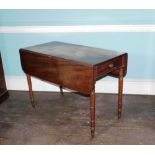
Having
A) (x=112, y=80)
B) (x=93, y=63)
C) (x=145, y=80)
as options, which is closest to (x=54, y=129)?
(x=93, y=63)

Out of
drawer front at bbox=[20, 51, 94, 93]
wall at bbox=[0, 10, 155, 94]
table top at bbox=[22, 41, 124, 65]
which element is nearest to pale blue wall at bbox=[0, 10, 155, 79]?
wall at bbox=[0, 10, 155, 94]

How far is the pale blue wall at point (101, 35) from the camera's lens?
245cm

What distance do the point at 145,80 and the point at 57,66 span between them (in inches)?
49.3

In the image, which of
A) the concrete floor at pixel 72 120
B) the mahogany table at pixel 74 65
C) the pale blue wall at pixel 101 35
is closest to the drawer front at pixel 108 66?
the mahogany table at pixel 74 65

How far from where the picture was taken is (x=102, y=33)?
2.54 metres

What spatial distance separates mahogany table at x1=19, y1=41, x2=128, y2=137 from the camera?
1.70 m

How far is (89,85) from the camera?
1.70 meters

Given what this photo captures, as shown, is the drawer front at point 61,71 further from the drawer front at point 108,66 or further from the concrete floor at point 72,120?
the concrete floor at point 72,120

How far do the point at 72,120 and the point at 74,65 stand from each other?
0.72 meters

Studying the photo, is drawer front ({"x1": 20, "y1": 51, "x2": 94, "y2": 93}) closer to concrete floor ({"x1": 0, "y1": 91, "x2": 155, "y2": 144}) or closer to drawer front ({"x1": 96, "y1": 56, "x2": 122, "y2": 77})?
drawer front ({"x1": 96, "y1": 56, "x2": 122, "y2": 77})

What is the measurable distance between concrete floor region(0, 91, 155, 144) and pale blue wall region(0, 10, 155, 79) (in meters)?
0.44

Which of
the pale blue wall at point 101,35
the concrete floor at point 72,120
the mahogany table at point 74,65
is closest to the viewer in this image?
the mahogany table at point 74,65

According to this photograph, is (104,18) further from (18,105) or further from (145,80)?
(18,105)

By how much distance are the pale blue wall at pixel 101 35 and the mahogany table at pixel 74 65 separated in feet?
1.54
